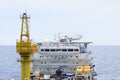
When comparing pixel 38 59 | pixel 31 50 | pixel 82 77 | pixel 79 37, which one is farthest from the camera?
pixel 79 37

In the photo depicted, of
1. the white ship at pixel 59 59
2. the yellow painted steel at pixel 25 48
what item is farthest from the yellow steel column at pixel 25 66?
the white ship at pixel 59 59

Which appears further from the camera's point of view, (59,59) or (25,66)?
(59,59)

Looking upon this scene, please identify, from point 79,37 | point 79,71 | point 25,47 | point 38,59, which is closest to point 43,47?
point 38,59

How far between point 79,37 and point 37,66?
9.08 metres

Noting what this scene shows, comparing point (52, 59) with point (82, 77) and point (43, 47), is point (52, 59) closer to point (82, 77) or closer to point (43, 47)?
point (43, 47)

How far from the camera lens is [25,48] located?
30781mm

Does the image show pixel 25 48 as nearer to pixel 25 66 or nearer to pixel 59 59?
pixel 25 66

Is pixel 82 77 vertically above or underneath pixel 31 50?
underneath

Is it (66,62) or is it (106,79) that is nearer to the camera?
(66,62)

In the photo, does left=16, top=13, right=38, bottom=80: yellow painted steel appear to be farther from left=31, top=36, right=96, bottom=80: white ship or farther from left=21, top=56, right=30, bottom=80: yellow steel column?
left=31, top=36, right=96, bottom=80: white ship

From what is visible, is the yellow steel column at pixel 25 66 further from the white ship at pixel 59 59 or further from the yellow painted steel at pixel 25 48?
the white ship at pixel 59 59

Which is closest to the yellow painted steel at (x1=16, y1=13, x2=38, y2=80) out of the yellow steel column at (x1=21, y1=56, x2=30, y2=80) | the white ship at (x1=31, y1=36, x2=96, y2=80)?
the yellow steel column at (x1=21, y1=56, x2=30, y2=80)

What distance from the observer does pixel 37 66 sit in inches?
2466

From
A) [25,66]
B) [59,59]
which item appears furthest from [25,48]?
[59,59]
